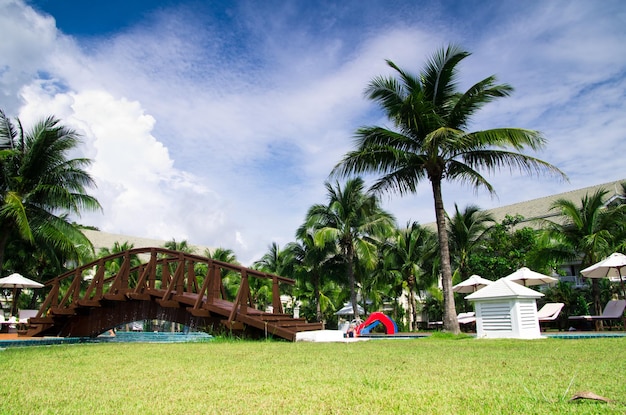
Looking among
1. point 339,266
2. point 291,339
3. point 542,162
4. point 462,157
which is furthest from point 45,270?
point 542,162

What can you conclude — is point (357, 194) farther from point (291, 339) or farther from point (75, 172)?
point (291, 339)

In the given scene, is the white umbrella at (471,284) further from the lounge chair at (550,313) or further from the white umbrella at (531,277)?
the lounge chair at (550,313)

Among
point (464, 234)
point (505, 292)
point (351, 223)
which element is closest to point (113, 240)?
point (351, 223)

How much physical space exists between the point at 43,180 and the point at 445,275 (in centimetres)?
1489

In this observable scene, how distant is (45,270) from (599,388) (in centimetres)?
2606

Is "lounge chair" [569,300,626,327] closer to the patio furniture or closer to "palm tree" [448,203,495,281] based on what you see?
the patio furniture

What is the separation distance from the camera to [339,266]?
27.2 m

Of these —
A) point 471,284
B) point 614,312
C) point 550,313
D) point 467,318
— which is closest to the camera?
point 614,312

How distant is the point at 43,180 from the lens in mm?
17281

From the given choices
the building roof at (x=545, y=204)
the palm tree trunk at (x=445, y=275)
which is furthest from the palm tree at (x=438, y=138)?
the building roof at (x=545, y=204)

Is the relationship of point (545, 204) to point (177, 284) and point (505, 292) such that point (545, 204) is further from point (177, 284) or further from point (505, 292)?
point (177, 284)

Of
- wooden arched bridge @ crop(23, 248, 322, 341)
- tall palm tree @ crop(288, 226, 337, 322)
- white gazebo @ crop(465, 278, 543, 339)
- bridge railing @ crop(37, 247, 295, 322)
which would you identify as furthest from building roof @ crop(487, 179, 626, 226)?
wooden arched bridge @ crop(23, 248, 322, 341)

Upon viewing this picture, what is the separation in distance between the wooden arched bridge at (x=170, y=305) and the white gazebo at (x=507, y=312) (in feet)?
13.4

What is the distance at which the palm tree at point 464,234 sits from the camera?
25000mm
